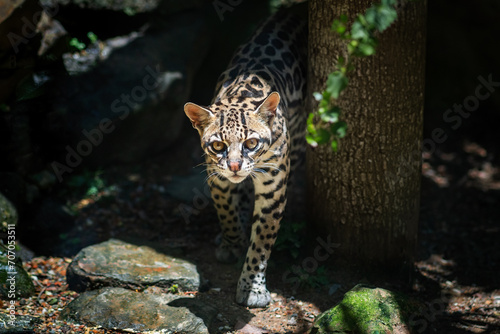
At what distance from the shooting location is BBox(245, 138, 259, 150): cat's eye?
5254 mm

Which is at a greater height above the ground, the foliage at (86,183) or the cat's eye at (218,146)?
the cat's eye at (218,146)

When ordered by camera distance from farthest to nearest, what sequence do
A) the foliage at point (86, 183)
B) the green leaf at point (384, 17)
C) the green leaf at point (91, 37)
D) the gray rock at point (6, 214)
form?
the green leaf at point (91, 37) < the foliage at point (86, 183) < the gray rock at point (6, 214) < the green leaf at point (384, 17)

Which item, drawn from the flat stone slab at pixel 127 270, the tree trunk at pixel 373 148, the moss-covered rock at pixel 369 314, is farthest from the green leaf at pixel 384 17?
the flat stone slab at pixel 127 270

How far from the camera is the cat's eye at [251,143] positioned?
525cm

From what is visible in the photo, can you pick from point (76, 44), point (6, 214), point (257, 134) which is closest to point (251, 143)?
point (257, 134)

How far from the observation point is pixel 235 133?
5.18 m

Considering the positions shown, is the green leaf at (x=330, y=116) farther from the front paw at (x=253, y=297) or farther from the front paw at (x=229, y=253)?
the front paw at (x=229, y=253)

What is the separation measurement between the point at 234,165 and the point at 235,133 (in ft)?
1.03

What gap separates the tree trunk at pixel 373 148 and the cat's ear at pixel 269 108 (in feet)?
2.92

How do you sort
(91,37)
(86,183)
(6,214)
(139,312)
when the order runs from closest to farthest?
1. (139,312)
2. (6,214)
3. (86,183)
4. (91,37)

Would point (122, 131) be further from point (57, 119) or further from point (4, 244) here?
point (4, 244)

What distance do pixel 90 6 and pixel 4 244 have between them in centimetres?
386

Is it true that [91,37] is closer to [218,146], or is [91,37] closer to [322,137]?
[218,146]

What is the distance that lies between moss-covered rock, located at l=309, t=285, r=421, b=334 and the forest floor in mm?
203
